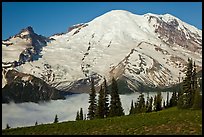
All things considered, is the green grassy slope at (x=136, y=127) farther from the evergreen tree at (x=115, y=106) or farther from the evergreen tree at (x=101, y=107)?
the evergreen tree at (x=115, y=106)

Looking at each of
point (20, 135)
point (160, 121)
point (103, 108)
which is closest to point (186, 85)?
point (103, 108)

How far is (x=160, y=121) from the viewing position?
37.4 metres

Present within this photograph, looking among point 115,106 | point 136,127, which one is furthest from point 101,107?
point 136,127

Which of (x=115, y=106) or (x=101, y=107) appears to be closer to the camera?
(x=101, y=107)

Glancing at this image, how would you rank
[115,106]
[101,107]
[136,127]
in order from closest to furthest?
[136,127]
[101,107]
[115,106]

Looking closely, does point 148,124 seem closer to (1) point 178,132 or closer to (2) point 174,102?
(1) point 178,132

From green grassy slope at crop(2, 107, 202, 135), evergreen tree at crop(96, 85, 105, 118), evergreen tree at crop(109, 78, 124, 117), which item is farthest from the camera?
evergreen tree at crop(109, 78, 124, 117)

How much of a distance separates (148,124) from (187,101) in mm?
21833

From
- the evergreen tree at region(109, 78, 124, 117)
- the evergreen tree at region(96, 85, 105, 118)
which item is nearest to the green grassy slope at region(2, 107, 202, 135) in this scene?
the evergreen tree at region(96, 85, 105, 118)

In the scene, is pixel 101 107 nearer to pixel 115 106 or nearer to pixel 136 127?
pixel 115 106

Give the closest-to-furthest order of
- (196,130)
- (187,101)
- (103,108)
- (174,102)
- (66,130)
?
(196,130) → (66,130) → (187,101) → (103,108) → (174,102)

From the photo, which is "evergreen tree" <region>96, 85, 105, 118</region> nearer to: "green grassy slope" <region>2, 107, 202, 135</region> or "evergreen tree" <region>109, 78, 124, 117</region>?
"evergreen tree" <region>109, 78, 124, 117</region>

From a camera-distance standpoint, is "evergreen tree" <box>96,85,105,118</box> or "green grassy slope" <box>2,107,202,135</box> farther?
"evergreen tree" <box>96,85,105,118</box>

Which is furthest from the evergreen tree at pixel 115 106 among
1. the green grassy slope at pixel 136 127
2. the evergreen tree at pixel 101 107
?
the green grassy slope at pixel 136 127
